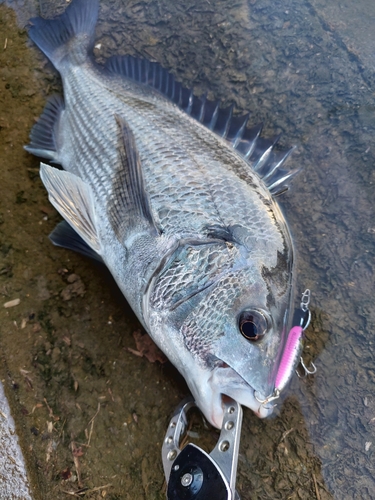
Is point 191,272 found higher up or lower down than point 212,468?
higher up

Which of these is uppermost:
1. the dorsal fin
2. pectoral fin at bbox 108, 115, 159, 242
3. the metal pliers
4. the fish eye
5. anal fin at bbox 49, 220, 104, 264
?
the dorsal fin

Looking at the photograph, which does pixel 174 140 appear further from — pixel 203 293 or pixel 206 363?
pixel 206 363

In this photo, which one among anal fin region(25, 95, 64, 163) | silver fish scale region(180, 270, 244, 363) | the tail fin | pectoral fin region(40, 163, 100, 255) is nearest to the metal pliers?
silver fish scale region(180, 270, 244, 363)

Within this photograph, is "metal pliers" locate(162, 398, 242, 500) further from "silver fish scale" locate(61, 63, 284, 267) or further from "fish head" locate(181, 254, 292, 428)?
"silver fish scale" locate(61, 63, 284, 267)

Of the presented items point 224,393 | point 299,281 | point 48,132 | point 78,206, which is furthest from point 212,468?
point 48,132

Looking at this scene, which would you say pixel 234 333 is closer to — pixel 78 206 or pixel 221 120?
pixel 78 206

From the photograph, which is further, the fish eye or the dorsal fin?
the dorsal fin
